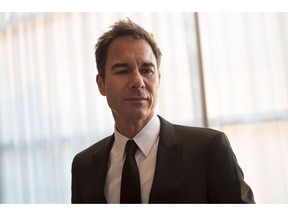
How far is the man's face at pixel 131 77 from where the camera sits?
0.65 m

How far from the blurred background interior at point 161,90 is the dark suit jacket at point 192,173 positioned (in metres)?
0.54

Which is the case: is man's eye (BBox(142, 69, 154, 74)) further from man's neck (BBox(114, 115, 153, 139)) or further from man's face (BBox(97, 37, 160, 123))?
man's neck (BBox(114, 115, 153, 139))

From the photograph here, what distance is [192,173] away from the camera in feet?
2.05

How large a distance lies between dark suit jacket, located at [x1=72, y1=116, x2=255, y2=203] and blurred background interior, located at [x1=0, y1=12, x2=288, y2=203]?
541 millimetres

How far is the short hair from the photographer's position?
670 mm

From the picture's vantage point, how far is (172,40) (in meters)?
1.44

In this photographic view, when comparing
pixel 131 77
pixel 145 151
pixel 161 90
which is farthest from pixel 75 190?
pixel 161 90

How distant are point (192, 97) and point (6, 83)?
3.05 ft

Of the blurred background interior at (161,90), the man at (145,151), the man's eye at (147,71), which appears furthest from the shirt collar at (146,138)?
the blurred background interior at (161,90)

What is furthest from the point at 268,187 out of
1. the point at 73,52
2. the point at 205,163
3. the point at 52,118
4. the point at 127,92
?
the point at 73,52

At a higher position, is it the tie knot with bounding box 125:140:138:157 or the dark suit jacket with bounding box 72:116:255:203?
the tie knot with bounding box 125:140:138:157

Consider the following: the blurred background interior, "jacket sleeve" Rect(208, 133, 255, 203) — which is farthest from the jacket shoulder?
the blurred background interior

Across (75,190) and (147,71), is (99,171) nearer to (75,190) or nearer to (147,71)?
(75,190)
